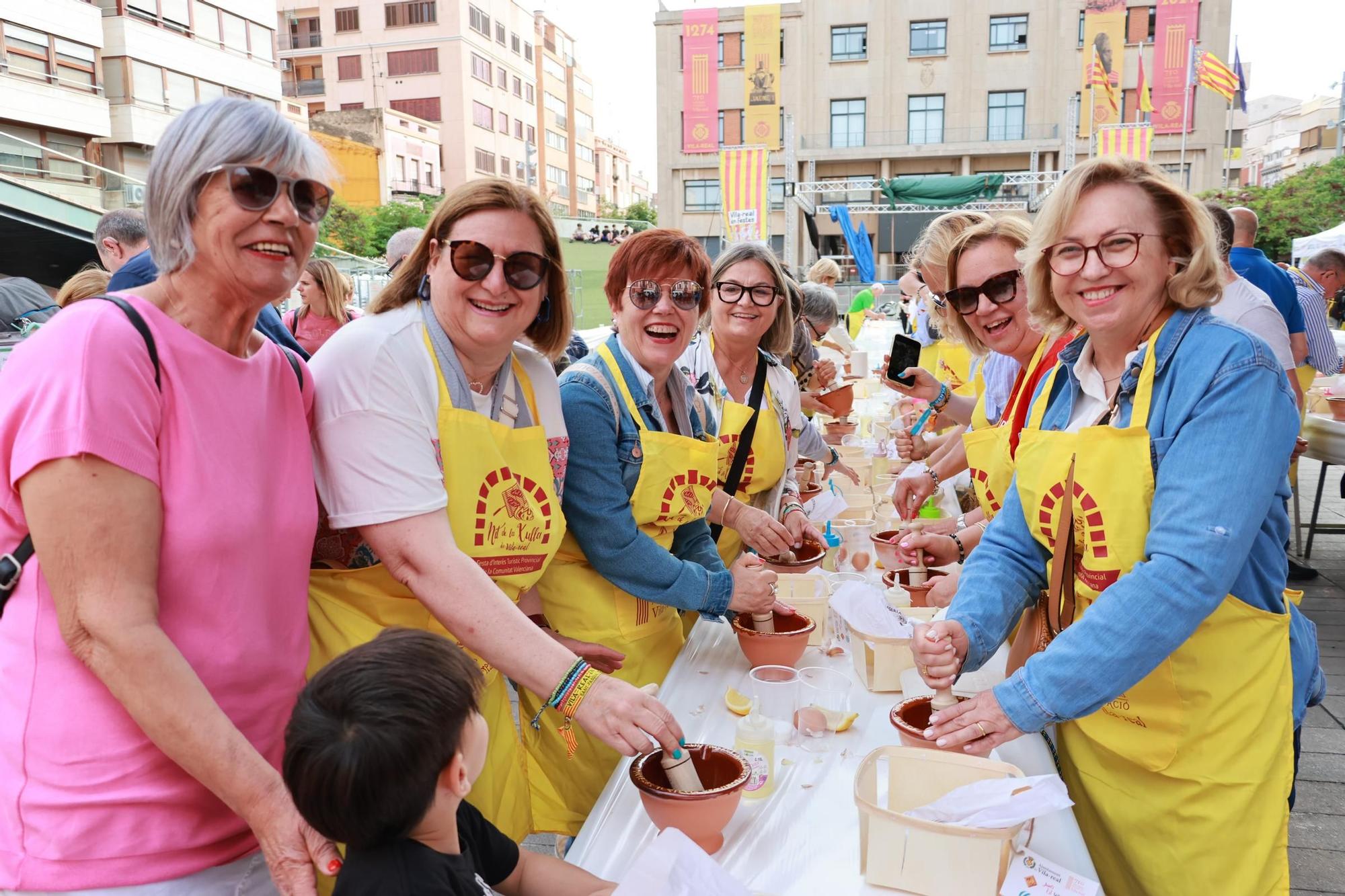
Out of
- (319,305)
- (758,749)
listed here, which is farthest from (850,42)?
(758,749)

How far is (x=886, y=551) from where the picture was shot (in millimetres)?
2697

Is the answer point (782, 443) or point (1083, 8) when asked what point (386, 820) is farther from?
point (1083, 8)

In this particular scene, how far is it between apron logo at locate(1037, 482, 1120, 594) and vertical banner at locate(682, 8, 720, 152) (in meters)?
27.8

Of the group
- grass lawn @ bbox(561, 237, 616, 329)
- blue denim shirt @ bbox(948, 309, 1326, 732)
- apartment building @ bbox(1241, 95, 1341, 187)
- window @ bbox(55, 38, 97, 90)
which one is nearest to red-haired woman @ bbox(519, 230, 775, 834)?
blue denim shirt @ bbox(948, 309, 1326, 732)

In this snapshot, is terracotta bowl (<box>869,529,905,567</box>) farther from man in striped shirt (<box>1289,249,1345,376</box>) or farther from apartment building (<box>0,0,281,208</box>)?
apartment building (<box>0,0,281,208</box>)

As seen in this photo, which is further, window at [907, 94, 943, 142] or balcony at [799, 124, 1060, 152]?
window at [907, 94, 943, 142]

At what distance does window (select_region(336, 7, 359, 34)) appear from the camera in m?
50.4

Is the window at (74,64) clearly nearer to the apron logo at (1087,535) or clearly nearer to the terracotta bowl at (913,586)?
the terracotta bowl at (913,586)

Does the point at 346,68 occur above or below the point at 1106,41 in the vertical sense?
above

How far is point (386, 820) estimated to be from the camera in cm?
107

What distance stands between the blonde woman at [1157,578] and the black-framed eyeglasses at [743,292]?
142cm

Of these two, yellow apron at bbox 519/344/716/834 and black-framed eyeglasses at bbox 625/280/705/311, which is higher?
black-framed eyeglasses at bbox 625/280/705/311

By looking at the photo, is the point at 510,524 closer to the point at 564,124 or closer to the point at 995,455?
the point at 995,455

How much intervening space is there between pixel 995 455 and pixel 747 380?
1.06 metres
